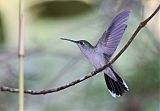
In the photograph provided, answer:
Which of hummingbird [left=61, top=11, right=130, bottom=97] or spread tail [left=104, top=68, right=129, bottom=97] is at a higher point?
hummingbird [left=61, top=11, right=130, bottom=97]

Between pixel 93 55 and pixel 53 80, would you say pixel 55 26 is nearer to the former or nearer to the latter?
pixel 53 80

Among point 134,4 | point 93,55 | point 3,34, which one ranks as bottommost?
point 93,55

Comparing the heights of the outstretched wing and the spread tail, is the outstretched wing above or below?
above

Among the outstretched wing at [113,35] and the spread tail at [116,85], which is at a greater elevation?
the outstretched wing at [113,35]

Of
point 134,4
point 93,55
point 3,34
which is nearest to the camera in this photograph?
point 93,55

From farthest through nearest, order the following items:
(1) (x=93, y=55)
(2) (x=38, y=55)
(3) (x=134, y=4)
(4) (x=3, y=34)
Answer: (4) (x=3, y=34) < (2) (x=38, y=55) < (3) (x=134, y=4) < (1) (x=93, y=55)

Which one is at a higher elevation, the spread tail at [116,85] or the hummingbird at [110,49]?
the hummingbird at [110,49]

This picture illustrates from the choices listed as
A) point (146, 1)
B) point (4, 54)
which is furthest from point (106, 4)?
point (4, 54)
